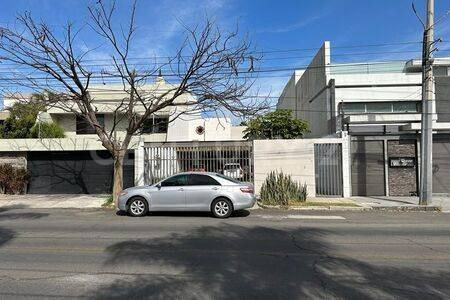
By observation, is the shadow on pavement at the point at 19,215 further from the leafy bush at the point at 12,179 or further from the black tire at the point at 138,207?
the leafy bush at the point at 12,179

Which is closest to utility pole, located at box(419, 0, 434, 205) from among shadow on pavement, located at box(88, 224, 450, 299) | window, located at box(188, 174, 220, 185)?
window, located at box(188, 174, 220, 185)

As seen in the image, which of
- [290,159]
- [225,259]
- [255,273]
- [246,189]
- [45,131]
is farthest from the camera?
[45,131]

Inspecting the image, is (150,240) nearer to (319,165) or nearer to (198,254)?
(198,254)

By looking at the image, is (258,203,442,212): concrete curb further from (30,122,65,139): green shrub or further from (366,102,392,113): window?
(30,122,65,139): green shrub

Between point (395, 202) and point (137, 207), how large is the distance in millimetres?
10457

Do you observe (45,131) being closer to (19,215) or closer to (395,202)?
(19,215)

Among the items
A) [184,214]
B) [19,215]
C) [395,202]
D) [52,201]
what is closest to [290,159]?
[395,202]

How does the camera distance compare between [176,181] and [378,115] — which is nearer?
[176,181]

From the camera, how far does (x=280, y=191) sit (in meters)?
18.2

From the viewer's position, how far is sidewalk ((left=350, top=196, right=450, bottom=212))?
17.8 m

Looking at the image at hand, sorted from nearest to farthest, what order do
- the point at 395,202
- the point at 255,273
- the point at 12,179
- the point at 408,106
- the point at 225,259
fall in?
the point at 255,273
the point at 225,259
the point at 395,202
the point at 12,179
the point at 408,106

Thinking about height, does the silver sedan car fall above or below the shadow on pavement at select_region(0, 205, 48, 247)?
above

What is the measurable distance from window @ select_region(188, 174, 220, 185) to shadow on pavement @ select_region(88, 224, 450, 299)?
15.9 feet

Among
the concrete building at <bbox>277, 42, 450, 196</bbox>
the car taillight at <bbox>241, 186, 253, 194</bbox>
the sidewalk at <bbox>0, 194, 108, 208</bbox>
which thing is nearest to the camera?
the car taillight at <bbox>241, 186, 253, 194</bbox>
